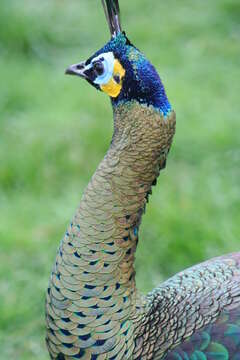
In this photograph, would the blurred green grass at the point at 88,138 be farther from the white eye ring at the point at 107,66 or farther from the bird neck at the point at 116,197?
the white eye ring at the point at 107,66

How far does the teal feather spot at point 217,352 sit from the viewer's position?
1.70m

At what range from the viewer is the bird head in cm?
169

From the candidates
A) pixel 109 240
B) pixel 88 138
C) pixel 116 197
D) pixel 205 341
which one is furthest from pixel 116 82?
pixel 88 138

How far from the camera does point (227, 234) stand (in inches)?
123

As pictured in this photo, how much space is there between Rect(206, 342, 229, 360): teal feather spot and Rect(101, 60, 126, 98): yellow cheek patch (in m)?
0.61

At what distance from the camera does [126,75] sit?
1.71 meters

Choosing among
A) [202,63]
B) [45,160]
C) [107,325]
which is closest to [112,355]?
[107,325]

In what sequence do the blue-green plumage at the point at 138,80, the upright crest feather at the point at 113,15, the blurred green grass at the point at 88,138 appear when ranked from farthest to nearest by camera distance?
the blurred green grass at the point at 88,138, the upright crest feather at the point at 113,15, the blue-green plumage at the point at 138,80

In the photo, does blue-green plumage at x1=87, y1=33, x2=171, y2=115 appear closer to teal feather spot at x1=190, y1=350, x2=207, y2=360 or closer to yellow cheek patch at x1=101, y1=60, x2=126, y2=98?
yellow cheek patch at x1=101, y1=60, x2=126, y2=98

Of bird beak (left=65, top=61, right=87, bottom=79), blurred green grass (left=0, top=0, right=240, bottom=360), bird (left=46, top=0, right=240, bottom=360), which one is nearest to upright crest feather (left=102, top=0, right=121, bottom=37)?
bird (left=46, top=0, right=240, bottom=360)

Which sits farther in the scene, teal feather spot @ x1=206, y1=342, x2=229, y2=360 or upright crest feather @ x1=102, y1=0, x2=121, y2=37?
upright crest feather @ x1=102, y1=0, x2=121, y2=37

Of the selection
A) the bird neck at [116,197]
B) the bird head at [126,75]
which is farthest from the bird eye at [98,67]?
the bird neck at [116,197]

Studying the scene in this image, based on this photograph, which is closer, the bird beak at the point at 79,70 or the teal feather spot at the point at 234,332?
the teal feather spot at the point at 234,332

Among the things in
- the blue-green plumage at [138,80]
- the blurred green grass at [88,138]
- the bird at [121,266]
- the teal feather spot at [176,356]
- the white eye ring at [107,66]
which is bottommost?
the teal feather spot at [176,356]
